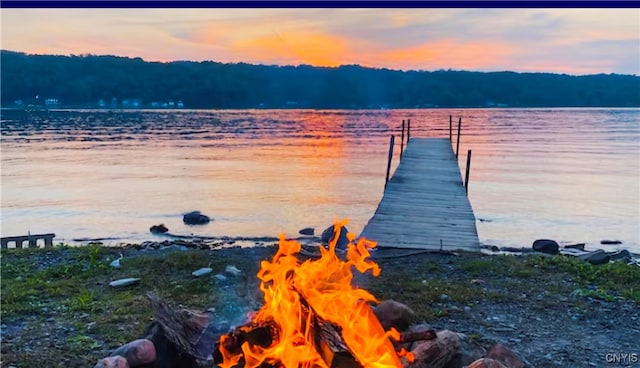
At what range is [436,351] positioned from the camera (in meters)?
5.70

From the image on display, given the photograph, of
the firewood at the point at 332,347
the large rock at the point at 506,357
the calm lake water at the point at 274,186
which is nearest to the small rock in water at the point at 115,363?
the firewood at the point at 332,347

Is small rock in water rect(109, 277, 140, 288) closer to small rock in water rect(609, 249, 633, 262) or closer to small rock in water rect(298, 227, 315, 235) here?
small rock in water rect(298, 227, 315, 235)

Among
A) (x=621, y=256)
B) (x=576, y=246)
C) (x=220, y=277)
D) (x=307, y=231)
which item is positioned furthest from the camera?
(x=307, y=231)

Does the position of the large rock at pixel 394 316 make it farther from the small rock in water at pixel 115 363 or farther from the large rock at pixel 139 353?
the small rock in water at pixel 115 363

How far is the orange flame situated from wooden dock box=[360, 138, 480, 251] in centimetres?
770

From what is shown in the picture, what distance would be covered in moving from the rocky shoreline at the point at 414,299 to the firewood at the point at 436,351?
4.47ft

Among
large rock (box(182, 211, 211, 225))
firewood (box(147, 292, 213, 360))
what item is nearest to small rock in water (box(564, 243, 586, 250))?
large rock (box(182, 211, 211, 225))

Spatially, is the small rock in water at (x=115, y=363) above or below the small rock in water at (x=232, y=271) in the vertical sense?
above

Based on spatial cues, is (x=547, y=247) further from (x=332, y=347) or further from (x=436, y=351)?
(x=332, y=347)

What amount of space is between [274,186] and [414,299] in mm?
25173

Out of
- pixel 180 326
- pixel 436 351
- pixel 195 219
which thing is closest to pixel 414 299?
pixel 436 351

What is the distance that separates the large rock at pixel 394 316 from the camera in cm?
664

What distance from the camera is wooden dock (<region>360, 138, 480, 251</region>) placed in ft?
44.3

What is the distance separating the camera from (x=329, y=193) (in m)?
31.6
